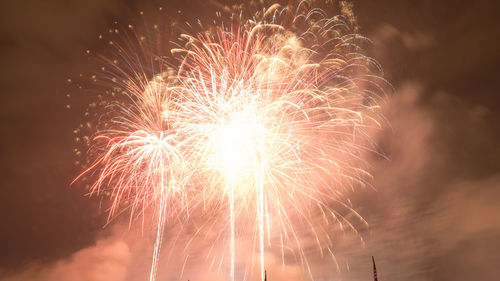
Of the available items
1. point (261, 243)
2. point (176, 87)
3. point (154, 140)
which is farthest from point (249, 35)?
point (261, 243)

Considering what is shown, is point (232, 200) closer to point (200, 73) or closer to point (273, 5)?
point (200, 73)

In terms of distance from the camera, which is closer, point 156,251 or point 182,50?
point 182,50

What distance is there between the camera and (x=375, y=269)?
29.7 meters

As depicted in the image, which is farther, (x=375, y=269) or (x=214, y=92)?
(x=375, y=269)

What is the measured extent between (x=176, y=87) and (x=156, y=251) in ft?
43.5

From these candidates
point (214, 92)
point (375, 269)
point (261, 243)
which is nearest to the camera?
point (261, 243)

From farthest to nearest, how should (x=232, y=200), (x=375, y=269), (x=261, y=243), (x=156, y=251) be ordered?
(x=375, y=269), (x=156, y=251), (x=232, y=200), (x=261, y=243)

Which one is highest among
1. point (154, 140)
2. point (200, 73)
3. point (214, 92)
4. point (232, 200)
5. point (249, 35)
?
point (249, 35)

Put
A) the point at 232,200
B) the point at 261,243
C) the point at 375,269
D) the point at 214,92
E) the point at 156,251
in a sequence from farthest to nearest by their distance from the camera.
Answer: the point at 375,269 < the point at 156,251 < the point at 214,92 < the point at 232,200 < the point at 261,243

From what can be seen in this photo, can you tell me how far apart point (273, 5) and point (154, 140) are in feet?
44.0

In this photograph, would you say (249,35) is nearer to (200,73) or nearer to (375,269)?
(200,73)

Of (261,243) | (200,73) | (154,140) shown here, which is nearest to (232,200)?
(261,243)

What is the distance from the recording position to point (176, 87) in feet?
75.7

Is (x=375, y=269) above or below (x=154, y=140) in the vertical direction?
below
